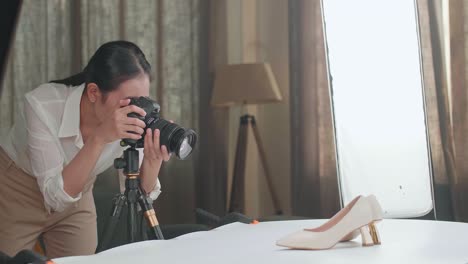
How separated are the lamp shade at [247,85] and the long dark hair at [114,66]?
4.39ft

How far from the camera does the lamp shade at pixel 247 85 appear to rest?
9.05 ft

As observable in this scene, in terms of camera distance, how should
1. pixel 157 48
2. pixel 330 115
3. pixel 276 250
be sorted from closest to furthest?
pixel 276 250
pixel 330 115
pixel 157 48

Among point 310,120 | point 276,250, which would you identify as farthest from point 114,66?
point 310,120

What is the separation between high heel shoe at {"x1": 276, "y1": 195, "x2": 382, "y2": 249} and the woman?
0.48 m

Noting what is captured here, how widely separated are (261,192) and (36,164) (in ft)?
6.23

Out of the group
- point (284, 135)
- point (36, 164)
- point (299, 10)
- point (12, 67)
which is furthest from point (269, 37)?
point (36, 164)

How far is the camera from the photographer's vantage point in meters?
1.23

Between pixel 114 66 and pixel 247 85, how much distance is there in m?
1.41

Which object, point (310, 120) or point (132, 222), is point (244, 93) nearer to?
point (310, 120)

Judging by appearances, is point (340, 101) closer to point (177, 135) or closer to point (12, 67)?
point (177, 135)

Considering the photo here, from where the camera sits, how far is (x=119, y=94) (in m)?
1.38

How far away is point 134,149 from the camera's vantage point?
1.26m

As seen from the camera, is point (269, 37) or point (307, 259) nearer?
point (307, 259)

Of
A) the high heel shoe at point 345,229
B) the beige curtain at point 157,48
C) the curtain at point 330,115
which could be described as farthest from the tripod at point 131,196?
the beige curtain at point 157,48
